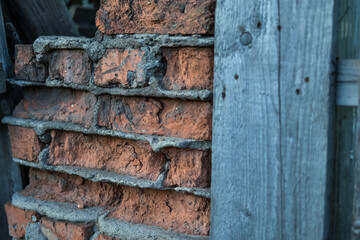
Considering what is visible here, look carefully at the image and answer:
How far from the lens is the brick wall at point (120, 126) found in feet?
3.27

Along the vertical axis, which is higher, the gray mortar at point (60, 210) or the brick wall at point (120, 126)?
the brick wall at point (120, 126)

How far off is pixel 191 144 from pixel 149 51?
0.97ft

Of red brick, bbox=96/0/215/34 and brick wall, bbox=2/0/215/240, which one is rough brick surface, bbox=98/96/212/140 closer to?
brick wall, bbox=2/0/215/240

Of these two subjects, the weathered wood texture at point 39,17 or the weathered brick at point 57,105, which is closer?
the weathered brick at point 57,105

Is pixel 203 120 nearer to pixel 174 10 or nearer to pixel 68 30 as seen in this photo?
pixel 174 10

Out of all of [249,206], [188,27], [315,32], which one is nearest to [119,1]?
[188,27]

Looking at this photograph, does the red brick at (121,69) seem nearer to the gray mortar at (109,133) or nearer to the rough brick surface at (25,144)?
the gray mortar at (109,133)

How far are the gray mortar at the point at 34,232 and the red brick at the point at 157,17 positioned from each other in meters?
0.75

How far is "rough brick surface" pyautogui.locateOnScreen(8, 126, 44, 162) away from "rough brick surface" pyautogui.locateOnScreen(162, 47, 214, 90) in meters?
0.56

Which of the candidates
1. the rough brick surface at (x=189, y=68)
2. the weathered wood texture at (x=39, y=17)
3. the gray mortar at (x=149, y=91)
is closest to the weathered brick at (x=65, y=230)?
the gray mortar at (x=149, y=91)

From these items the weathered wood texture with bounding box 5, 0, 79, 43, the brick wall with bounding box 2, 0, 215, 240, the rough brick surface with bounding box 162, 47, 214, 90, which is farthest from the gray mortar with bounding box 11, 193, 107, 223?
the weathered wood texture with bounding box 5, 0, 79, 43

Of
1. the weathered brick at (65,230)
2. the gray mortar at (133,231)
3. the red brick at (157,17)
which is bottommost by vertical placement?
the weathered brick at (65,230)

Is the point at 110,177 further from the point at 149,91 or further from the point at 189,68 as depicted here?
the point at 189,68

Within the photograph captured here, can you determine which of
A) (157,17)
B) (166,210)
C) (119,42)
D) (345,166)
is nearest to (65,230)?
(166,210)
